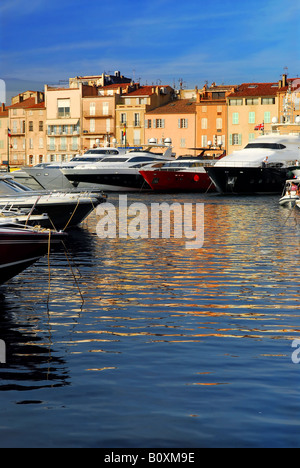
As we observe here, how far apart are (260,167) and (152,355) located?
49.9 meters

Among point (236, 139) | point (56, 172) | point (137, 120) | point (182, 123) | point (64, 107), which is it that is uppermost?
point (64, 107)

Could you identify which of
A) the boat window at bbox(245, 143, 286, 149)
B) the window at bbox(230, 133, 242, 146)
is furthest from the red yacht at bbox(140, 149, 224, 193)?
the window at bbox(230, 133, 242, 146)

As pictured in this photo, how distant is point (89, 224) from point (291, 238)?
10244mm

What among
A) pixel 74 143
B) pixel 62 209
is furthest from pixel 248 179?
pixel 74 143

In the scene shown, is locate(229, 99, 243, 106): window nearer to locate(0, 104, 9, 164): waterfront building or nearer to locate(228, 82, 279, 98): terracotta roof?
locate(228, 82, 279, 98): terracotta roof

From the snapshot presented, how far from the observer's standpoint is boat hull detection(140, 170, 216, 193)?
6556cm

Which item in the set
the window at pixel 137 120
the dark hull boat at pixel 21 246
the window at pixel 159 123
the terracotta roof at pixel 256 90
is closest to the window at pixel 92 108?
the window at pixel 137 120

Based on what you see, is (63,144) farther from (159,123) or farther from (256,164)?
(256,164)

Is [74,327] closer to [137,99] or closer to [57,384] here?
[57,384]

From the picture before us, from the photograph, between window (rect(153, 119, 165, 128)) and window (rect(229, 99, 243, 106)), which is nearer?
window (rect(229, 99, 243, 106))

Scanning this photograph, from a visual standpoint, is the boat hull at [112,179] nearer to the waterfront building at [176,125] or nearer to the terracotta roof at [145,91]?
the waterfront building at [176,125]

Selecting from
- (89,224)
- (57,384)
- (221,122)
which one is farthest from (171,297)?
(221,122)

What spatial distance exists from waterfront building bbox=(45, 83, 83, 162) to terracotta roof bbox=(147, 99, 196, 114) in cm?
1138

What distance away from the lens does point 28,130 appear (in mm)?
121625
